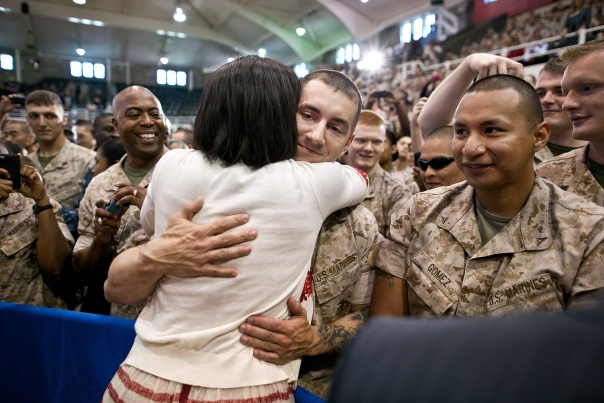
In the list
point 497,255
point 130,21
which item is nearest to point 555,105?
point 497,255

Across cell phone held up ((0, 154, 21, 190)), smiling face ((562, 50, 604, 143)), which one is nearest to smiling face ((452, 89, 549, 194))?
smiling face ((562, 50, 604, 143))

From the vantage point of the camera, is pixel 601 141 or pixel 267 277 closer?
pixel 267 277

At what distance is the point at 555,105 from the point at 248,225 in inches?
97.0

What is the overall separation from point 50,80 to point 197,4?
1136 cm

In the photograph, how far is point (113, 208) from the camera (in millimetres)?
2010

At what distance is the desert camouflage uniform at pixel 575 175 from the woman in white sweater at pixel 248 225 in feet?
4.75

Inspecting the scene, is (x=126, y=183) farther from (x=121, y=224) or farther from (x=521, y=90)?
(x=521, y=90)

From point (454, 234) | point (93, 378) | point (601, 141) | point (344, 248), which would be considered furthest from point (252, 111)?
point (601, 141)

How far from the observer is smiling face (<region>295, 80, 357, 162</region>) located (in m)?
1.46

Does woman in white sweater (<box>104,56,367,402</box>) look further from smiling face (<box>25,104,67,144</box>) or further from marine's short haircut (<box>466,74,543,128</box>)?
smiling face (<box>25,104,67,144</box>)

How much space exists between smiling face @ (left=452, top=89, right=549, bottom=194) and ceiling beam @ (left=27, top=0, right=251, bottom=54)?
72.2ft

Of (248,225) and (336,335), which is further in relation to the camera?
(336,335)

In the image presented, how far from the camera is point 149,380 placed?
1.14 meters

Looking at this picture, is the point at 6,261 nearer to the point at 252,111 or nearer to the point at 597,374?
the point at 252,111
